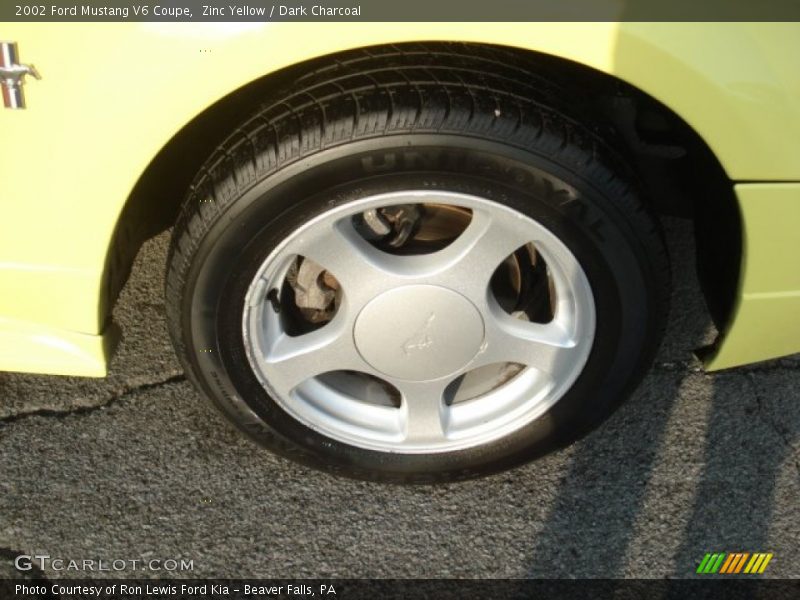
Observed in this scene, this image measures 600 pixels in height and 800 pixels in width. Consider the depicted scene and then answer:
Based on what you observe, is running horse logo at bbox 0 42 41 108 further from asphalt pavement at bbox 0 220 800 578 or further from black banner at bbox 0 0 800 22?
asphalt pavement at bbox 0 220 800 578

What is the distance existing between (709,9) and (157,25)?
2.98 feet

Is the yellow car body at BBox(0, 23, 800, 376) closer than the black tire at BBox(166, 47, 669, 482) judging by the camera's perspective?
Yes

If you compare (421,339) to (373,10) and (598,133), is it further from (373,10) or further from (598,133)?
(373,10)

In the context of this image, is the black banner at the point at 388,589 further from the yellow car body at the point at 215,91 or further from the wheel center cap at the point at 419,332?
the yellow car body at the point at 215,91

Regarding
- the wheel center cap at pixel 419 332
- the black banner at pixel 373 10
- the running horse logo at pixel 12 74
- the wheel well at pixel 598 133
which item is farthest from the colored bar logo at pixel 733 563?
the running horse logo at pixel 12 74

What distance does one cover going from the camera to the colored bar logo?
6.57 ft

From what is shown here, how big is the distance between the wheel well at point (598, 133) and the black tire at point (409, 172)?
49 mm

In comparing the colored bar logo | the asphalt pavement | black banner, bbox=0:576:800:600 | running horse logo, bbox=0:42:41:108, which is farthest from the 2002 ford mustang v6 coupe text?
the colored bar logo

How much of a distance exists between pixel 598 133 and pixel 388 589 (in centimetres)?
106

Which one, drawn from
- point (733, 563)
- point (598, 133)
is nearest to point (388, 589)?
point (733, 563)


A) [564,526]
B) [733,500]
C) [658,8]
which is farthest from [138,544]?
[658,8]

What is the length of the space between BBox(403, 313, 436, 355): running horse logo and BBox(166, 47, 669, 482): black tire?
32 centimetres

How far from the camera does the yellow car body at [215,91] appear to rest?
147 cm

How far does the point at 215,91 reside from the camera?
4.92ft
